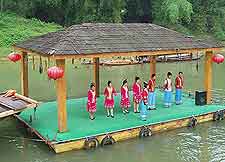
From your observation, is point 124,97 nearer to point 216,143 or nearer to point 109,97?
point 109,97

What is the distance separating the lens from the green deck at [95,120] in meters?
11.4

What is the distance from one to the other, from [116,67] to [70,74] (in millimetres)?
4541

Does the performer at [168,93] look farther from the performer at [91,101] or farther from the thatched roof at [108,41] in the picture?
the performer at [91,101]

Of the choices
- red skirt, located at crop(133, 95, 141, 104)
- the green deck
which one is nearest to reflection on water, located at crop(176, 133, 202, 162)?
the green deck

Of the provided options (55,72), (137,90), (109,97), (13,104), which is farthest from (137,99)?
(13,104)

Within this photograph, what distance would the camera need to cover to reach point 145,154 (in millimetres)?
11203

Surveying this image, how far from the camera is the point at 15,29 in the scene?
3450 centimetres

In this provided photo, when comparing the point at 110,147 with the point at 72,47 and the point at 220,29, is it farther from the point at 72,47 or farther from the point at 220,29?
the point at 220,29

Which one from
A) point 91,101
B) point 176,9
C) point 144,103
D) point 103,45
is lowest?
point 144,103

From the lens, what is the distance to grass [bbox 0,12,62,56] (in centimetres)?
3206

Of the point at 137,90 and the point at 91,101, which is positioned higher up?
the point at 137,90

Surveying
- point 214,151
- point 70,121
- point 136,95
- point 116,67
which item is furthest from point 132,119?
point 116,67

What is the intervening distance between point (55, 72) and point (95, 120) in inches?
105

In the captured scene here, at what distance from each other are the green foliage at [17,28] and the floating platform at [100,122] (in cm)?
1909
